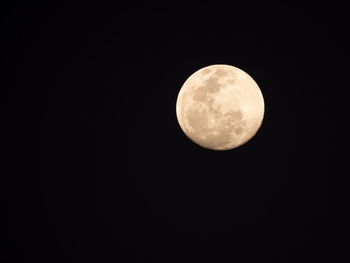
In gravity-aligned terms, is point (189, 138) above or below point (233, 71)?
below

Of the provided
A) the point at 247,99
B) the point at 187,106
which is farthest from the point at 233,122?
the point at 187,106

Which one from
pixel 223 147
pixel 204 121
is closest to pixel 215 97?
pixel 204 121

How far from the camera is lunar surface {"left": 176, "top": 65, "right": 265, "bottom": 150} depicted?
433 cm

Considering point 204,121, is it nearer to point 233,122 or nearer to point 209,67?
point 233,122

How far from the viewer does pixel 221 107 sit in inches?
169

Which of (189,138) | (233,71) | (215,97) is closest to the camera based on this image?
(215,97)

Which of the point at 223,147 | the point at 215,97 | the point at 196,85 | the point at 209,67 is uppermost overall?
the point at 209,67

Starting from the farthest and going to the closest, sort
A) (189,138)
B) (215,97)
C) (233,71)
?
1. (189,138)
2. (233,71)
3. (215,97)

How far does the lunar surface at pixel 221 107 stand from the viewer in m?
4.33

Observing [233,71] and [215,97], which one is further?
[233,71]

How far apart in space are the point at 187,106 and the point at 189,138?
0.62 meters

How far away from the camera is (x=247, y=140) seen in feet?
15.7

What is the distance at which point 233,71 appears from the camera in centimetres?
461

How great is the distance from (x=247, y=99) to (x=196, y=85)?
0.73m
